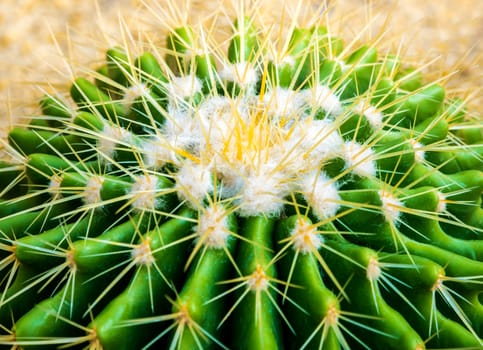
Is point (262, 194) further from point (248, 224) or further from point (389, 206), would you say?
point (389, 206)

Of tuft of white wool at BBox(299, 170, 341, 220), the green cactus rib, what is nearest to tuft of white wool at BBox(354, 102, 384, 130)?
the green cactus rib

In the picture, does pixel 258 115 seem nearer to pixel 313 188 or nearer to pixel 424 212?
pixel 313 188

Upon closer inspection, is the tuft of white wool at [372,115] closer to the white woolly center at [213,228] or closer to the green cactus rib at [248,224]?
the green cactus rib at [248,224]

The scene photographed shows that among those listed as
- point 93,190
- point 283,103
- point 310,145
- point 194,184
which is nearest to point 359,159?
point 310,145

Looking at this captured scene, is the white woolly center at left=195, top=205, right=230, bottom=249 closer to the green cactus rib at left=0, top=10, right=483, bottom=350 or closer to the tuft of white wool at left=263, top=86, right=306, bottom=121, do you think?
the green cactus rib at left=0, top=10, right=483, bottom=350

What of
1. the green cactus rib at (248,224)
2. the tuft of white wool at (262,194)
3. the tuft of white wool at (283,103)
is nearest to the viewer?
the green cactus rib at (248,224)

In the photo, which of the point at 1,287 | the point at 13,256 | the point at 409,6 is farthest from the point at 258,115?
the point at 409,6

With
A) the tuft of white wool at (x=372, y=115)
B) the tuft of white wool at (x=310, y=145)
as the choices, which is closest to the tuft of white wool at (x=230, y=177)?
the tuft of white wool at (x=310, y=145)
